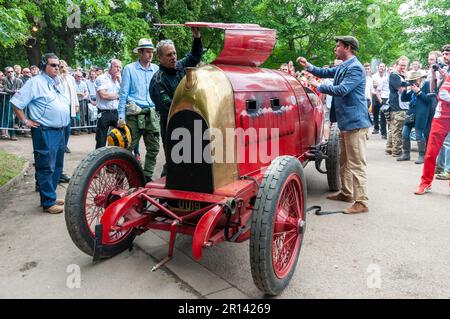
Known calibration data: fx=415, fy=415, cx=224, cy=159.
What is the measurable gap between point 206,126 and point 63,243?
2.03m

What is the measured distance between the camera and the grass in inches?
259

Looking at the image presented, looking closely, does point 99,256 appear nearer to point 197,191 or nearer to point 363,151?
point 197,191

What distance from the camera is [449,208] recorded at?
530cm

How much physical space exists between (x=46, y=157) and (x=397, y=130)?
6969 millimetres

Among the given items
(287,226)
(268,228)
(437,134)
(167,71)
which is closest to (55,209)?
(167,71)

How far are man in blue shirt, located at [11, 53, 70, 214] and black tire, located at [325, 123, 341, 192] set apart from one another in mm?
3528

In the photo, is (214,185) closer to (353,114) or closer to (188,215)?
(188,215)

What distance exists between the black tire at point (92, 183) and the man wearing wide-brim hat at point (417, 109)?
6062 mm

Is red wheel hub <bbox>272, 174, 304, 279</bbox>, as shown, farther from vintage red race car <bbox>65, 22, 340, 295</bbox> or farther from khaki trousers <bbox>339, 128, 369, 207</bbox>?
khaki trousers <bbox>339, 128, 369, 207</bbox>

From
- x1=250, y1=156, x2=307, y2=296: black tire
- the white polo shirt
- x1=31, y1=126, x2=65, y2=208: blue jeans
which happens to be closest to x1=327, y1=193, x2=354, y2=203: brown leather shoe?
x1=250, y1=156, x2=307, y2=296: black tire

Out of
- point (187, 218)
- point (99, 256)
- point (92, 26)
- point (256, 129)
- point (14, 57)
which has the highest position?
point (92, 26)

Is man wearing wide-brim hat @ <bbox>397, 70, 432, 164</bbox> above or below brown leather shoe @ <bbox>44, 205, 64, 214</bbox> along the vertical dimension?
above

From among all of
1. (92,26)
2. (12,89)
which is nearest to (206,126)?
(12,89)

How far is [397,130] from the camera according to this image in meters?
8.81
